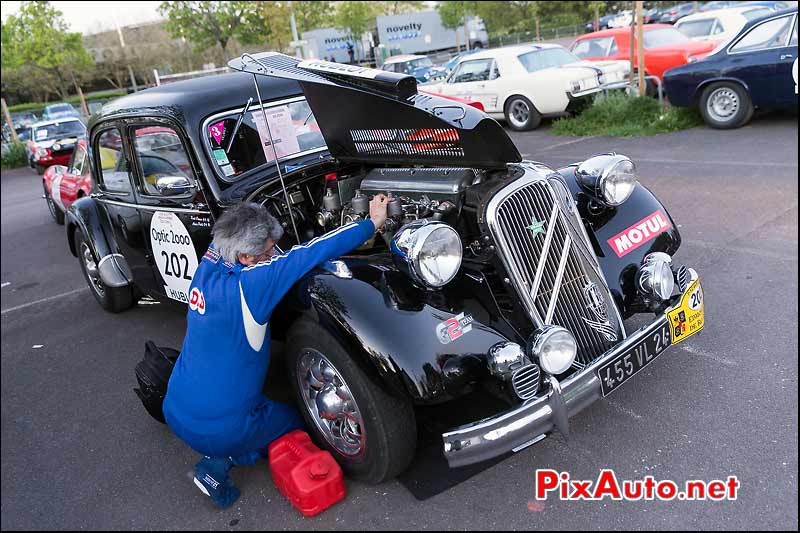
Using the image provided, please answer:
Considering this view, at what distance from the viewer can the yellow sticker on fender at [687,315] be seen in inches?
116

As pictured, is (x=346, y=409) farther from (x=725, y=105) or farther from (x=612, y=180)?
(x=725, y=105)

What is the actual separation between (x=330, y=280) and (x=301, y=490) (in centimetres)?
95

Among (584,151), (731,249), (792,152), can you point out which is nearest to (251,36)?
(584,151)

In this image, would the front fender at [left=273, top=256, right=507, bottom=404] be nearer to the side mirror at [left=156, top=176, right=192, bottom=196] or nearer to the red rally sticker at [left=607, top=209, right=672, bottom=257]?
the red rally sticker at [left=607, top=209, right=672, bottom=257]

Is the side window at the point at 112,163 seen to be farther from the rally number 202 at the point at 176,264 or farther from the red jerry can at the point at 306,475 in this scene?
the red jerry can at the point at 306,475

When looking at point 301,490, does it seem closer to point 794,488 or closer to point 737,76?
point 794,488

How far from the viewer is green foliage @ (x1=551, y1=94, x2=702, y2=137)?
9836 millimetres

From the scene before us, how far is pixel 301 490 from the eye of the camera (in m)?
2.65

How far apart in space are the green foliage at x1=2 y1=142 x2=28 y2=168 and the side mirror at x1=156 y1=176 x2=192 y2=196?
788 inches

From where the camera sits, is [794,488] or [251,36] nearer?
[794,488]

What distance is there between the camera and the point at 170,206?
163 inches

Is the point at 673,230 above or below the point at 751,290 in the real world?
above

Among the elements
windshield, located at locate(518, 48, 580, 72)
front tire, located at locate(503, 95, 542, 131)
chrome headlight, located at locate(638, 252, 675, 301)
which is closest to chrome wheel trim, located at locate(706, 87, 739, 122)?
front tire, located at locate(503, 95, 542, 131)

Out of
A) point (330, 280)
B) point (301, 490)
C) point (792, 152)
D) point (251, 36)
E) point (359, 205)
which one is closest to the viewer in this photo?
point (301, 490)
